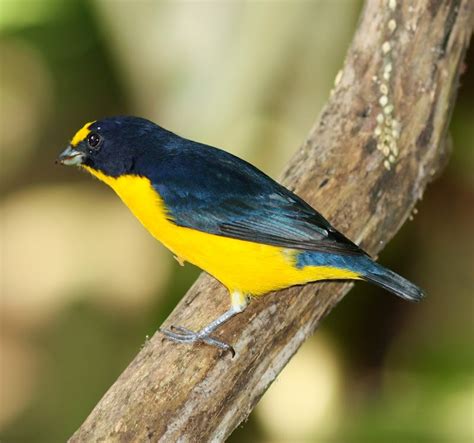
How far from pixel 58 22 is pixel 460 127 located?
3.14m

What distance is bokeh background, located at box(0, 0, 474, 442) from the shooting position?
239 inches

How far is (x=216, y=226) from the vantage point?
4.46 meters

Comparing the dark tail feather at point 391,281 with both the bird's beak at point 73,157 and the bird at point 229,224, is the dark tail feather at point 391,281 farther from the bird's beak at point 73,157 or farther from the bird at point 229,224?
the bird's beak at point 73,157

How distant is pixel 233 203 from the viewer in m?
4.51

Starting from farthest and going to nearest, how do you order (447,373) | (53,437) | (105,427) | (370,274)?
(53,437)
(447,373)
(370,274)
(105,427)

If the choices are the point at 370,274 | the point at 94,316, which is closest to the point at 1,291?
the point at 94,316

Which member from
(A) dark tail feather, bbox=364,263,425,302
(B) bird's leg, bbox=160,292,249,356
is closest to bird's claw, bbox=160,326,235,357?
(B) bird's leg, bbox=160,292,249,356

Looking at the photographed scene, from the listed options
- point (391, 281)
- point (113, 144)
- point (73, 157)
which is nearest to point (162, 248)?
point (73, 157)

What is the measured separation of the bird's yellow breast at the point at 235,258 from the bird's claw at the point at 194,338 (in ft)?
0.95

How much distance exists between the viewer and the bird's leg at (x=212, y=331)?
4.37 m

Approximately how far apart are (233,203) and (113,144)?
0.71 meters

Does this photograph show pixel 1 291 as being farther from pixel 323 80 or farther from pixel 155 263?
pixel 323 80

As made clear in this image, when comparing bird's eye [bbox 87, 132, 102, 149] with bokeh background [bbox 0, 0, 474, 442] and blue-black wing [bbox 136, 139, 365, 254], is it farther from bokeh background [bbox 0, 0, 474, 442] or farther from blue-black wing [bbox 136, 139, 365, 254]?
bokeh background [bbox 0, 0, 474, 442]

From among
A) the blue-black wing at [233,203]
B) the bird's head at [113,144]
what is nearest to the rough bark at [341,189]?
the blue-black wing at [233,203]
